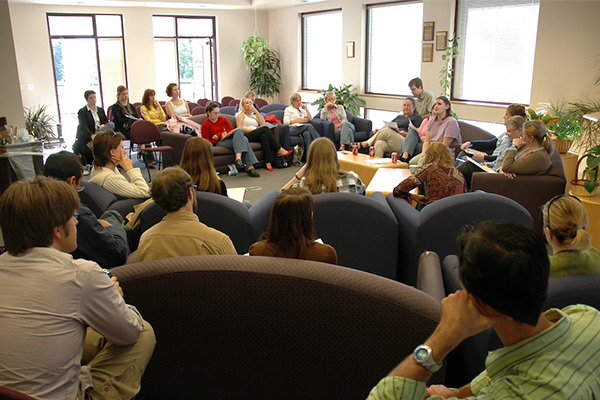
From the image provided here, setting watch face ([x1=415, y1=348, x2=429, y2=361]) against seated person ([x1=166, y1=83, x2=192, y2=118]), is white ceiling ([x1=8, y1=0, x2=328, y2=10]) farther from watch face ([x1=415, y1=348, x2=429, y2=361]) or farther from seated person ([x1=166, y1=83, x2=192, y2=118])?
watch face ([x1=415, y1=348, x2=429, y2=361])

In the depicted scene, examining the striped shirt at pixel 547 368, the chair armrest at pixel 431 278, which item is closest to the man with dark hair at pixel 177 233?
the chair armrest at pixel 431 278

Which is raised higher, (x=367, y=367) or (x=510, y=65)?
(x=510, y=65)

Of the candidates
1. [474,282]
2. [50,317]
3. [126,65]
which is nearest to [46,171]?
[50,317]

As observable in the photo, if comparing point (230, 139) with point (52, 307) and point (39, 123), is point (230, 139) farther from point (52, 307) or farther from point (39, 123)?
point (52, 307)

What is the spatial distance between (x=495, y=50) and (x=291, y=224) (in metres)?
7.66

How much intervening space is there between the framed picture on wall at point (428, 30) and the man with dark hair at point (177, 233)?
26.2 feet

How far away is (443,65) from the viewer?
926cm

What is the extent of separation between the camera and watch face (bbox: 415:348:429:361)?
1236 millimetres

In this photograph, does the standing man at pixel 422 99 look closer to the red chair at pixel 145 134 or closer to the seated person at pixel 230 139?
the seated person at pixel 230 139

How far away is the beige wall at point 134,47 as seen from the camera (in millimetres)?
11398

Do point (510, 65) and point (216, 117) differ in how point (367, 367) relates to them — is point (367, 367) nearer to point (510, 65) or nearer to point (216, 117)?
point (216, 117)

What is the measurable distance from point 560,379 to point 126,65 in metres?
13.0

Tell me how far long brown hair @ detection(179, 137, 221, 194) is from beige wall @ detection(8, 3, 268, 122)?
373 inches

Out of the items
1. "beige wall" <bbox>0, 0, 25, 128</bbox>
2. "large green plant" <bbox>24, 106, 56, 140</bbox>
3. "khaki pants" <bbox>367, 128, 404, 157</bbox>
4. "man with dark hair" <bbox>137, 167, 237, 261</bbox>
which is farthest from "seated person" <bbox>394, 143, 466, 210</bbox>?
"large green plant" <bbox>24, 106, 56, 140</bbox>
